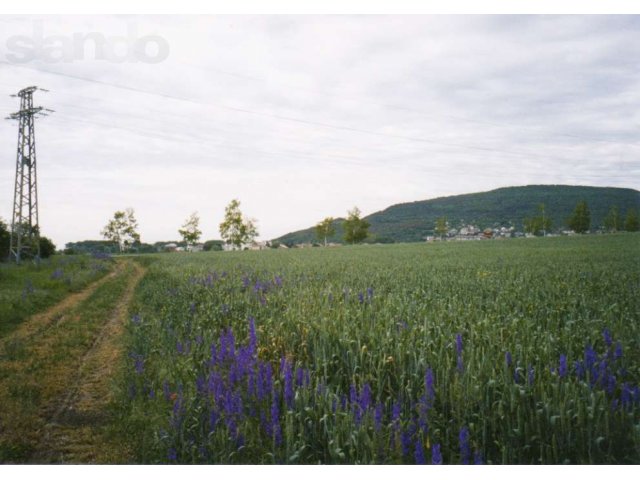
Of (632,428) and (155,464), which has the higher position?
(632,428)

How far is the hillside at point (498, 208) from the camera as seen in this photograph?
5.80 metres

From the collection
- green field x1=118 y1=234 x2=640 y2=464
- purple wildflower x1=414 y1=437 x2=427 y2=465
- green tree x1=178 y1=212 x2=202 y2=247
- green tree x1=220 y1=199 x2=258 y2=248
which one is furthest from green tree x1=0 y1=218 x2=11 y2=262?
purple wildflower x1=414 y1=437 x2=427 y2=465

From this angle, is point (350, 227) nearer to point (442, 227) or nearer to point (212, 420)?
point (442, 227)

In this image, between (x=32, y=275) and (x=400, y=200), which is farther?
(x=32, y=275)

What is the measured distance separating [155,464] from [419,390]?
2.52 metres

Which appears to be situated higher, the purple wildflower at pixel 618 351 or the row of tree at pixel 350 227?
the row of tree at pixel 350 227

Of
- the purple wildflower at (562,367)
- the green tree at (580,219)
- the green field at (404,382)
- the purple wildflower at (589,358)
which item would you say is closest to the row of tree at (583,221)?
the green tree at (580,219)

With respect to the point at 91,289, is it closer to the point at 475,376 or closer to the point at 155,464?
the point at 155,464

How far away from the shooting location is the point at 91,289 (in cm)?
1413

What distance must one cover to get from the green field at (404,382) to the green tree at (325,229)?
58.7 inches

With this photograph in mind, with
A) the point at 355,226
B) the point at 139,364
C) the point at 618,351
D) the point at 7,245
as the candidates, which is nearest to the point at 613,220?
the point at 618,351

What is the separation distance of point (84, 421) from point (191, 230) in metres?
4.00

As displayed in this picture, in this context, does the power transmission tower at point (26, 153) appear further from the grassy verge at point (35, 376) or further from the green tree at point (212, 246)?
the green tree at point (212, 246)

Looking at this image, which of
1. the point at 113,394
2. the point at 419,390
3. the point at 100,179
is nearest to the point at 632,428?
the point at 419,390
